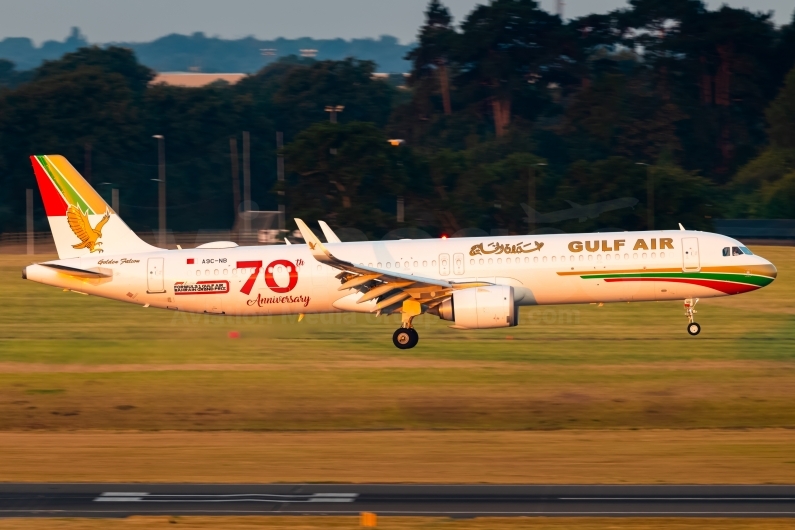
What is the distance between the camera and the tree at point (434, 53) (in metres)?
121

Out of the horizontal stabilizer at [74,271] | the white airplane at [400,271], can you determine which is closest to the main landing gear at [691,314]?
the white airplane at [400,271]

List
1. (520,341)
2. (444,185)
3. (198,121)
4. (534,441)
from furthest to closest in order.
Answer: (198,121) < (444,185) < (520,341) < (534,441)

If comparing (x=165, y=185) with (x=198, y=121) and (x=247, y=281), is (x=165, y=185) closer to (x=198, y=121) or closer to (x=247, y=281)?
(x=198, y=121)

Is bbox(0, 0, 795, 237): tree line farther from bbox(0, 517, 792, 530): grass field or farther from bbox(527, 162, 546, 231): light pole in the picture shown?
bbox(0, 517, 792, 530): grass field

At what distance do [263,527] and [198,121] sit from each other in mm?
95983

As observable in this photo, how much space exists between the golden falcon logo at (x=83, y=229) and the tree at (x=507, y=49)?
82.6 metres

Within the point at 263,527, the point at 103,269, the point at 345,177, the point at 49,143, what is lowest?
the point at 263,527

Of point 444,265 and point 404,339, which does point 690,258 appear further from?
point 404,339

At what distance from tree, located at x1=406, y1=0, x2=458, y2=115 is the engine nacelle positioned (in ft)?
292

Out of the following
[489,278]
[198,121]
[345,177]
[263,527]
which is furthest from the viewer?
[198,121]

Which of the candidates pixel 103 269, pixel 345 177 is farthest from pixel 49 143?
pixel 103 269

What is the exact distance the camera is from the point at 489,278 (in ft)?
113

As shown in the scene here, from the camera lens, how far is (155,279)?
3569 cm

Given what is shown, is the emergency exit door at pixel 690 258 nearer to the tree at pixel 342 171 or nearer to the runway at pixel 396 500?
the runway at pixel 396 500
